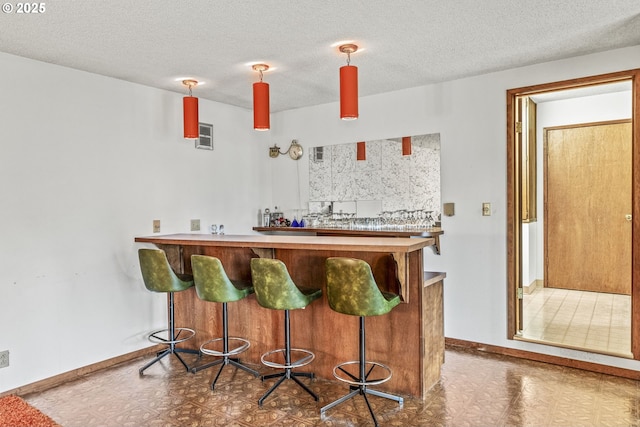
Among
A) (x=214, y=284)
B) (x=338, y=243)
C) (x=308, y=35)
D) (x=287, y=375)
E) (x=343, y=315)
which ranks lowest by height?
(x=287, y=375)

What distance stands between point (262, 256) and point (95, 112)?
1947 millimetres

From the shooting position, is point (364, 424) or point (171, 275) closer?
point (364, 424)

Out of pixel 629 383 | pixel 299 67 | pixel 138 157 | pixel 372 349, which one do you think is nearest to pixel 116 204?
pixel 138 157

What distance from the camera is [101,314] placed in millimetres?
3693

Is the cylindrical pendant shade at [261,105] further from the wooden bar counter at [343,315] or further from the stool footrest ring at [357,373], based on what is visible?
the stool footrest ring at [357,373]

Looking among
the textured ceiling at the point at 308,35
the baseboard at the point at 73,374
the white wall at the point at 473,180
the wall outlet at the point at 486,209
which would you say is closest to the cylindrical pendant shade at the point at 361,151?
the white wall at the point at 473,180

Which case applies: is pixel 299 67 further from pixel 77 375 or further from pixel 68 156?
pixel 77 375

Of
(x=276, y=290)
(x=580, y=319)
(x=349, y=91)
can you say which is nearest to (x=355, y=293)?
(x=276, y=290)

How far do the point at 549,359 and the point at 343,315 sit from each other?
183cm

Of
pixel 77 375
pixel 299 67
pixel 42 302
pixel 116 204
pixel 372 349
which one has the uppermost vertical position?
pixel 299 67

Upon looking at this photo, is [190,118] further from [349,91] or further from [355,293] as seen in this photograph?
[355,293]

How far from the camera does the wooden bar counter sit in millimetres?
2898

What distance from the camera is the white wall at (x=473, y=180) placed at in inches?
150

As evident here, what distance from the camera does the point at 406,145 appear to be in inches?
171
